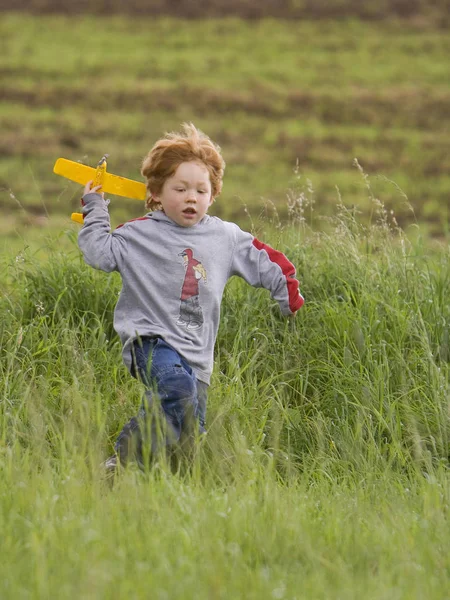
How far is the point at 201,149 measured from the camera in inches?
152

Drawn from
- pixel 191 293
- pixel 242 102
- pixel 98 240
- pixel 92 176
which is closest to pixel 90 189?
pixel 92 176

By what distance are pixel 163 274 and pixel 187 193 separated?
1.06ft

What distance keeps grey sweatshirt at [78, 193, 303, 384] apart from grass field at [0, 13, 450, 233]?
912 cm

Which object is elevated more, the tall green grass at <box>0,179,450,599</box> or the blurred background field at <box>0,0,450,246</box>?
the blurred background field at <box>0,0,450,246</box>

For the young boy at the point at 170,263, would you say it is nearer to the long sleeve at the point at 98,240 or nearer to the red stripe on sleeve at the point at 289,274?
the long sleeve at the point at 98,240

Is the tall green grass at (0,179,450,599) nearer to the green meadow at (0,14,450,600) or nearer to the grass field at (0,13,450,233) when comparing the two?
the green meadow at (0,14,450,600)

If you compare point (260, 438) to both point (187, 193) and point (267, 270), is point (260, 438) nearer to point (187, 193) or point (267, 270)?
point (267, 270)

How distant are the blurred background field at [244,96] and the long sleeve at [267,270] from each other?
27.3ft

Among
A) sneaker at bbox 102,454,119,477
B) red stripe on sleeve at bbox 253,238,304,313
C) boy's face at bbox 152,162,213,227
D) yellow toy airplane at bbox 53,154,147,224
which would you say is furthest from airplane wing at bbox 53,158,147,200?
A: sneaker at bbox 102,454,119,477

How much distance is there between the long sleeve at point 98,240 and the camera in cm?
372

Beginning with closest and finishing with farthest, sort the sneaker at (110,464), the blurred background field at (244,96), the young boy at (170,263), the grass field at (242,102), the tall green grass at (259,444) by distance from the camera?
the tall green grass at (259,444)
the sneaker at (110,464)
the young boy at (170,263)
the blurred background field at (244,96)
the grass field at (242,102)

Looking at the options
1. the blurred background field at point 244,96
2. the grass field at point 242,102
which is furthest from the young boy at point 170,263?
the grass field at point 242,102

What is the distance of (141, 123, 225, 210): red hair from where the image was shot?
151 inches

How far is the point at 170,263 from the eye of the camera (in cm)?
379
